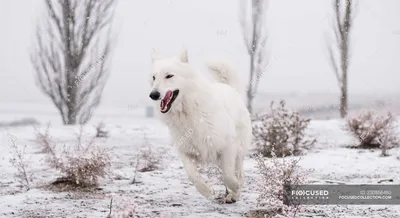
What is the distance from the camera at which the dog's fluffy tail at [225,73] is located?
5996 mm

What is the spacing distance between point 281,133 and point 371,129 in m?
2.21

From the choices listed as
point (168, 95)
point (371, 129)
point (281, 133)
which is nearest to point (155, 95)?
point (168, 95)

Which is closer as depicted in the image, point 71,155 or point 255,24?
point 71,155

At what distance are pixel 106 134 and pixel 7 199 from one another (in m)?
8.71

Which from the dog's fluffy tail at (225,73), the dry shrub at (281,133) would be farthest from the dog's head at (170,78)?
the dry shrub at (281,133)

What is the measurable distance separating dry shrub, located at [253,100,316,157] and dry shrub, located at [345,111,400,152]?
1.35 metres

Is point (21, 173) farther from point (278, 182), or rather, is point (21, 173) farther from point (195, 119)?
point (278, 182)

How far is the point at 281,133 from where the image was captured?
32.4 feet

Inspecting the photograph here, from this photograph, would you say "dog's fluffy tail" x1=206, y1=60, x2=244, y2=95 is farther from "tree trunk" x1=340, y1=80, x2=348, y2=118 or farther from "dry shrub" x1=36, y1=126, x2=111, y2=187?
"tree trunk" x1=340, y1=80, x2=348, y2=118

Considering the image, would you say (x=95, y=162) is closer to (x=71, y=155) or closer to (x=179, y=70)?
(x=71, y=155)

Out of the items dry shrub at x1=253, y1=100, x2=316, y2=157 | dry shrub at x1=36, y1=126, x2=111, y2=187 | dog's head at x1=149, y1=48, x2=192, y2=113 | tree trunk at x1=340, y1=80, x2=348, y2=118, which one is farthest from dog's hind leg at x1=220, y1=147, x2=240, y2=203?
tree trunk at x1=340, y1=80, x2=348, y2=118

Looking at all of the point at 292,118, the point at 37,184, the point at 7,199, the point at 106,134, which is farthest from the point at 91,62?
the point at 7,199

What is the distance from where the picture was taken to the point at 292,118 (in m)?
10.2

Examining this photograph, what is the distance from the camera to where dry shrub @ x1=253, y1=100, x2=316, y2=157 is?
9.86 m
